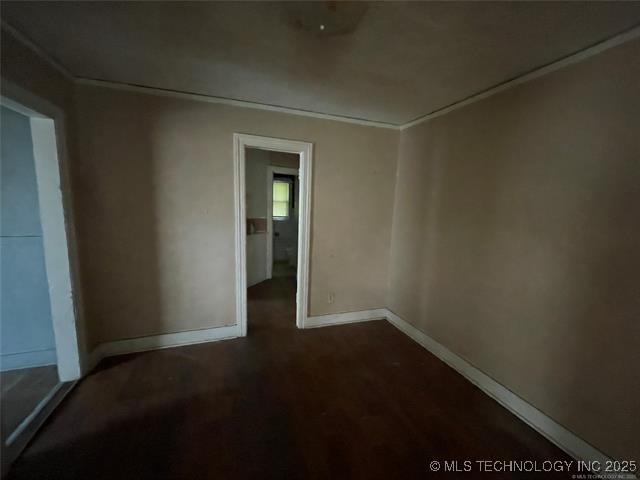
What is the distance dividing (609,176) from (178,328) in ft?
11.2

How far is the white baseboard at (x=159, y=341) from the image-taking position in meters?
2.27

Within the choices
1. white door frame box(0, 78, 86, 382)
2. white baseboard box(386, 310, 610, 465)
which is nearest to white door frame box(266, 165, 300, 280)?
white door frame box(0, 78, 86, 382)

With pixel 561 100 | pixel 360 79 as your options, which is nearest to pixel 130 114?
pixel 360 79

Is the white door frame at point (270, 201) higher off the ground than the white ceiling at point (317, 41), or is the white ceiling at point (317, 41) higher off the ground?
the white ceiling at point (317, 41)

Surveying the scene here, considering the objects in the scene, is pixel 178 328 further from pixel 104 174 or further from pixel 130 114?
pixel 130 114

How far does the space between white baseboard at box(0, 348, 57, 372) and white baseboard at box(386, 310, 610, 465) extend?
11.3ft

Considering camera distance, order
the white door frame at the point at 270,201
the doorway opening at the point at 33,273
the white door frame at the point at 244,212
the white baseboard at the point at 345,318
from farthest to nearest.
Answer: the white door frame at the point at 270,201 < the white baseboard at the point at 345,318 < the white door frame at the point at 244,212 < the doorway opening at the point at 33,273

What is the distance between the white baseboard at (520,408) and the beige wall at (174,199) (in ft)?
4.62

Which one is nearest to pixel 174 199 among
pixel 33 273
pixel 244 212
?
pixel 244 212

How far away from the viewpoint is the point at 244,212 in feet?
8.40

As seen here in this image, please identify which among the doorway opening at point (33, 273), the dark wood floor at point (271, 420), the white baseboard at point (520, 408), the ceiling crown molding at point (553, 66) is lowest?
the dark wood floor at point (271, 420)

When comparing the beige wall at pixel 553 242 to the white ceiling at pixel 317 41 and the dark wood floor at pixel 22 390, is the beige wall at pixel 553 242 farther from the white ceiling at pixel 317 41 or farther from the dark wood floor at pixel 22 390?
the dark wood floor at pixel 22 390

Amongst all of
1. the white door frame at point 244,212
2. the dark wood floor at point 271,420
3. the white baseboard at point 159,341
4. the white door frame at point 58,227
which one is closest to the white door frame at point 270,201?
the white door frame at point 244,212

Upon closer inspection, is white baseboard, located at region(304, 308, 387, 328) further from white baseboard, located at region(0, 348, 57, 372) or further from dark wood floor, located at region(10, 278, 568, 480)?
white baseboard, located at region(0, 348, 57, 372)
